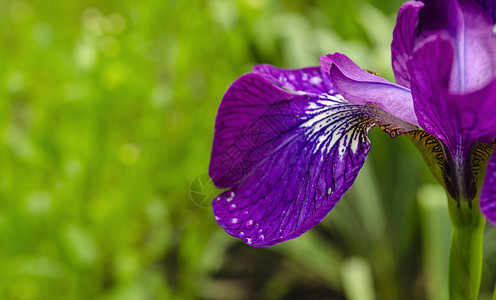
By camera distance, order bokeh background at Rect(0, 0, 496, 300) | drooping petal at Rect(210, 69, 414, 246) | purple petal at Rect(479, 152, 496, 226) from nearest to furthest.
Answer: purple petal at Rect(479, 152, 496, 226) → drooping petal at Rect(210, 69, 414, 246) → bokeh background at Rect(0, 0, 496, 300)

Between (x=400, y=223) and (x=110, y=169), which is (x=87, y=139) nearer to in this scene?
(x=110, y=169)

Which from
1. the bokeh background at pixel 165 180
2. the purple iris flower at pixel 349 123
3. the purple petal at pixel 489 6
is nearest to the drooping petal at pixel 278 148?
the purple iris flower at pixel 349 123

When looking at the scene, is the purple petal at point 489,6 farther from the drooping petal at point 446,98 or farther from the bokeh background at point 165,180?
the bokeh background at point 165,180

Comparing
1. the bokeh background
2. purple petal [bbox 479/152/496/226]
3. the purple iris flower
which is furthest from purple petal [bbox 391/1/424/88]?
the bokeh background

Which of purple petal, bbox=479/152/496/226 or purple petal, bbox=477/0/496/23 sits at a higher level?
purple petal, bbox=477/0/496/23

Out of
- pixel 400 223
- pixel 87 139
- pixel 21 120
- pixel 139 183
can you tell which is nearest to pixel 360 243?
pixel 400 223

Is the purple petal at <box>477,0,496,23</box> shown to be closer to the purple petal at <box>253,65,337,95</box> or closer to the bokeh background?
the purple petal at <box>253,65,337,95</box>
